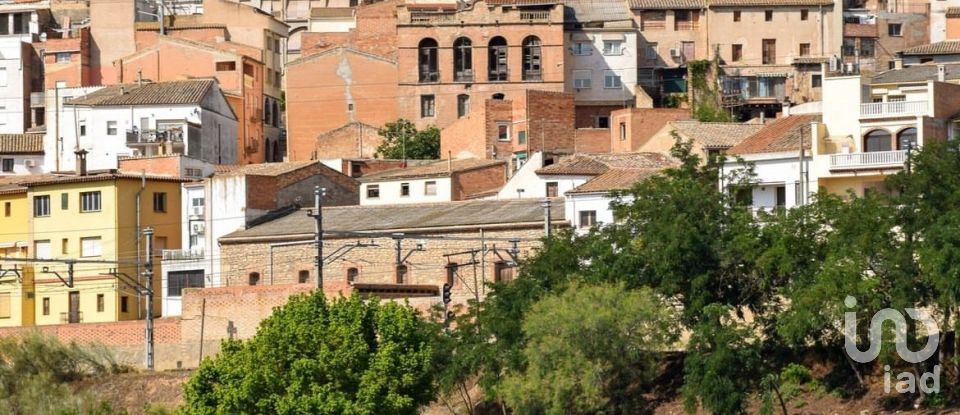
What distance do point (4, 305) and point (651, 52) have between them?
34191 millimetres

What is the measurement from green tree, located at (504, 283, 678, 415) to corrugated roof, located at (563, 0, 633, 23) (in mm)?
45913

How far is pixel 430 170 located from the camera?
3509 inches

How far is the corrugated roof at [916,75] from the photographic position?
86.6 meters

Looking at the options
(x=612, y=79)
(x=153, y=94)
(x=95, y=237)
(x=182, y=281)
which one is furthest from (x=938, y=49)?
(x=95, y=237)

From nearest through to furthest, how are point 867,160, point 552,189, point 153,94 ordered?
point 867,160 → point 552,189 → point 153,94

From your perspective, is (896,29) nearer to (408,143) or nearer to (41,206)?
(408,143)

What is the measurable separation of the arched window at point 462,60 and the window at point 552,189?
832 inches

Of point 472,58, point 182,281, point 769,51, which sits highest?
point 769,51

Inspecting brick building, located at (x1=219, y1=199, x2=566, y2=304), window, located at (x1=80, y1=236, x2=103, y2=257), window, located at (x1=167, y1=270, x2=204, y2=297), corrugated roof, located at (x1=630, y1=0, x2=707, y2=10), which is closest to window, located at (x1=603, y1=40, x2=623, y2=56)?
corrugated roof, located at (x1=630, y1=0, x2=707, y2=10)

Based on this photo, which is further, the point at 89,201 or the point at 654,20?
the point at 654,20

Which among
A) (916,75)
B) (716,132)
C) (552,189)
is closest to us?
(552,189)

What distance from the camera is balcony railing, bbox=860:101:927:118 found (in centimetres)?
7662

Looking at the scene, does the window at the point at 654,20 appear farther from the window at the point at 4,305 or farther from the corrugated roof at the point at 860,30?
the window at the point at 4,305

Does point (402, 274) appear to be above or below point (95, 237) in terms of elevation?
below
